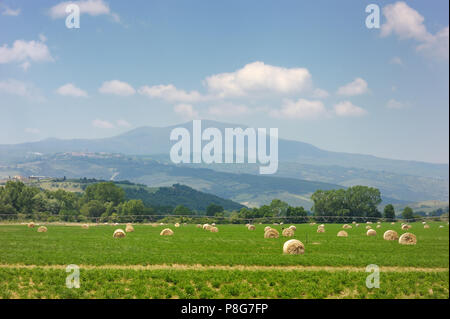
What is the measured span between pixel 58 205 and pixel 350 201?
86.2 metres

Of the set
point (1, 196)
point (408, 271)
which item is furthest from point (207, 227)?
point (1, 196)

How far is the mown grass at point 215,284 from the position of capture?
17.9m

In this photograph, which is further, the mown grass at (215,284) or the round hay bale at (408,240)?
the round hay bale at (408,240)

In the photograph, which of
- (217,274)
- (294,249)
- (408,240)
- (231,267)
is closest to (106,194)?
(408,240)

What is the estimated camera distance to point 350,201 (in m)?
119

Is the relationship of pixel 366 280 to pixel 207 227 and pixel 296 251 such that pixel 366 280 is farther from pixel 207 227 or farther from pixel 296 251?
pixel 207 227

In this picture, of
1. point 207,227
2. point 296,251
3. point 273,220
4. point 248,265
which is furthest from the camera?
point 273,220

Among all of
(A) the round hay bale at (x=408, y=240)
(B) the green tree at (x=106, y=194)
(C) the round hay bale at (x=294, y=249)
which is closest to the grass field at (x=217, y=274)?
(C) the round hay bale at (x=294, y=249)

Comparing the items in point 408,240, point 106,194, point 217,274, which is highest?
point 217,274

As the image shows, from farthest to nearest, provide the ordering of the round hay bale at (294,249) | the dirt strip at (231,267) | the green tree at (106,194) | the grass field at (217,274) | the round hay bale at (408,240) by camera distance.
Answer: the green tree at (106,194) → the round hay bale at (408,240) → the round hay bale at (294,249) → the dirt strip at (231,267) → the grass field at (217,274)

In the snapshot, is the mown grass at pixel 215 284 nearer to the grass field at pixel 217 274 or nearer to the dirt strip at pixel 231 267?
the grass field at pixel 217 274

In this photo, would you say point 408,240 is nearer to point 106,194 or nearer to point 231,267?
point 231,267

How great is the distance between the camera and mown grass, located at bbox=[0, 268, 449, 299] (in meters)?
17.9

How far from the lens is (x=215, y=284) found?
1911 centimetres
